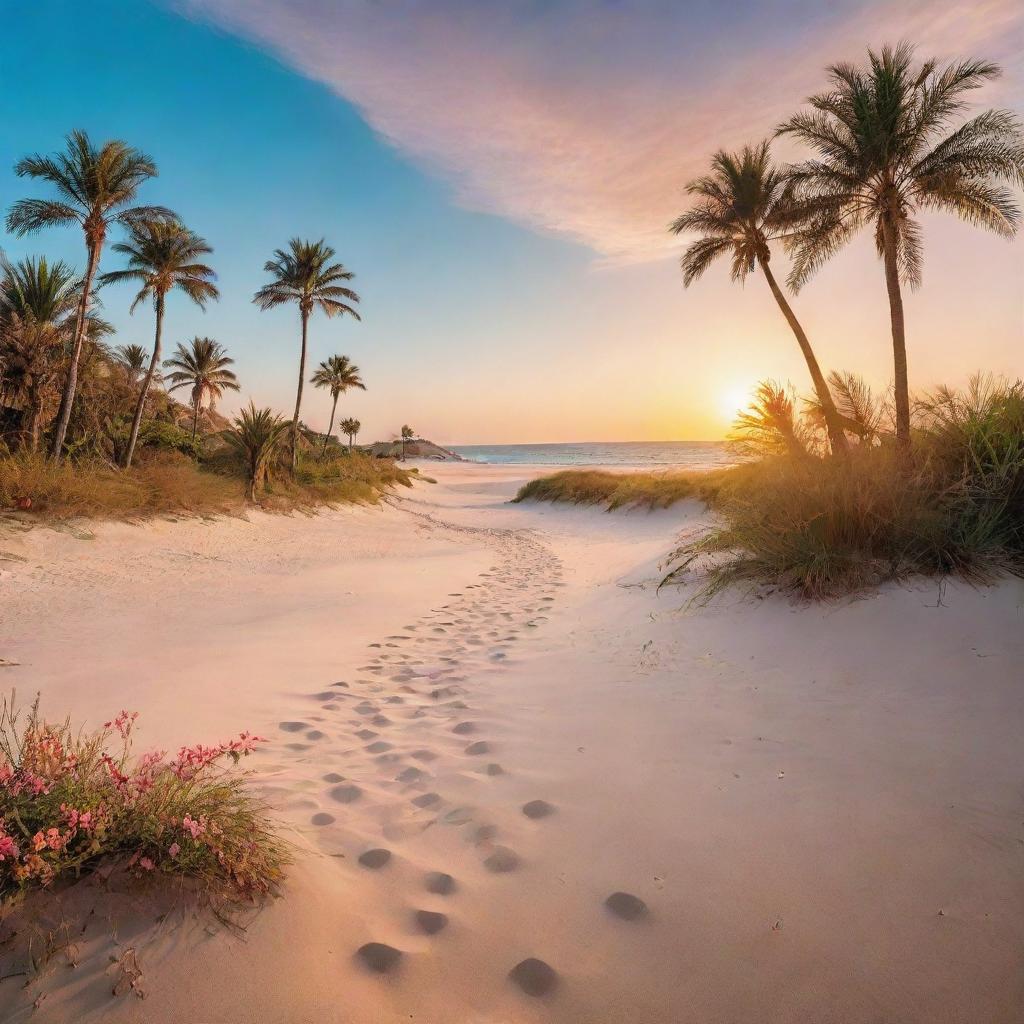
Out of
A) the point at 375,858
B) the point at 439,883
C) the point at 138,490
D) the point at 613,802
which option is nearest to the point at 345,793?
the point at 375,858

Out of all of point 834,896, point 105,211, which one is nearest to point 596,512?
point 105,211

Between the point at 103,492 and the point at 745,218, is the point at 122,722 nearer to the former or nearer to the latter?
the point at 103,492

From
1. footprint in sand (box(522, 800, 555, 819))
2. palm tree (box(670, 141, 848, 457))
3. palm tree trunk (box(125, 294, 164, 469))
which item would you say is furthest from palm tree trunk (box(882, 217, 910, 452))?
palm tree trunk (box(125, 294, 164, 469))

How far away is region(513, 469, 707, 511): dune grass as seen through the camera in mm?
19875

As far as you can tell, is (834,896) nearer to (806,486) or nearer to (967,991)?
(967,991)

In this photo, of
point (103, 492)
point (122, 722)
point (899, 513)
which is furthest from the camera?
point (103, 492)

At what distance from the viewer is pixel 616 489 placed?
75.0 feet

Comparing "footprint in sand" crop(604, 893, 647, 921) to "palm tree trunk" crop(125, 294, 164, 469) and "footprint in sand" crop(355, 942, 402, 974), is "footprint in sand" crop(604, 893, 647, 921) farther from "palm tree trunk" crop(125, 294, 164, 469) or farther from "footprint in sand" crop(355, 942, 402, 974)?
"palm tree trunk" crop(125, 294, 164, 469)

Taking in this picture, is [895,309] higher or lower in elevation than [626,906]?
higher

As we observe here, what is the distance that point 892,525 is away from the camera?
14.5ft

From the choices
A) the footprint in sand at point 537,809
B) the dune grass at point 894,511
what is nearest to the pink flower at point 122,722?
the footprint in sand at point 537,809

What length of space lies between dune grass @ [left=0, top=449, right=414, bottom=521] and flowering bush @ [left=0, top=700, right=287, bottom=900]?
8.35m

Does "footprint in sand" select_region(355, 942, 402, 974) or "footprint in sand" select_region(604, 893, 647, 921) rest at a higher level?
"footprint in sand" select_region(604, 893, 647, 921)

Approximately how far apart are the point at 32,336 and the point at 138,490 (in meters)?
9.71
